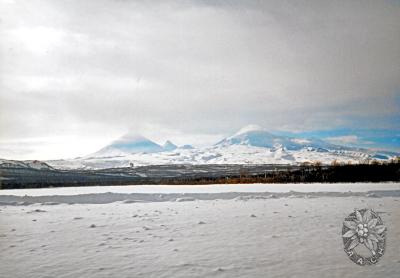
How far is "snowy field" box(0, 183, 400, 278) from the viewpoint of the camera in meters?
3.48

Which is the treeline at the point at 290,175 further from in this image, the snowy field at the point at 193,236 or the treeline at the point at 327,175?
the snowy field at the point at 193,236

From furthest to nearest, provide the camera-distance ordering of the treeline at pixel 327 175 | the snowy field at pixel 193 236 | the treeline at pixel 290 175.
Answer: the treeline at pixel 290 175 → the treeline at pixel 327 175 → the snowy field at pixel 193 236

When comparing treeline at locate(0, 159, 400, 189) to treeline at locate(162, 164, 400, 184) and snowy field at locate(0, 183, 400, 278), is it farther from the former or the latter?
snowy field at locate(0, 183, 400, 278)

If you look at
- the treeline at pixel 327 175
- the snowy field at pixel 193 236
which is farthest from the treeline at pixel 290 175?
the snowy field at pixel 193 236

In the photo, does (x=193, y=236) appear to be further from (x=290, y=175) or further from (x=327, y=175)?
(x=290, y=175)

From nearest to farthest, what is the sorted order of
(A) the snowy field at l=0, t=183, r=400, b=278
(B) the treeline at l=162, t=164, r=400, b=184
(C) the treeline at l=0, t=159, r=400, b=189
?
(A) the snowy field at l=0, t=183, r=400, b=278
(B) the treeline at l=162, t=164, r=400, b=184
(C) the treeline at l=0, t=159, r=400, b=189

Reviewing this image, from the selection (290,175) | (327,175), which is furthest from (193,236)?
(290,175)

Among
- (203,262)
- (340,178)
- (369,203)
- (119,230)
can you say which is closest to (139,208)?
(119,230)

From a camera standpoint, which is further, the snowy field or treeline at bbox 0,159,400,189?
treeline at bbox 0,159,400,189

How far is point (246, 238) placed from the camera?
4410 mm

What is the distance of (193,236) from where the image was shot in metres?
4.52

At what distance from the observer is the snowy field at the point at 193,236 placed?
3480 millimetres

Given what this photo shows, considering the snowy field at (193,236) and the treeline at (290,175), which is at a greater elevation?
the treeline at (290,175)

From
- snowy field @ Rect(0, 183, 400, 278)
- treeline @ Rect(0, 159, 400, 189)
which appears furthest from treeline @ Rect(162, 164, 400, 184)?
snowy field @ Rect(0, 183, 400, 278)
